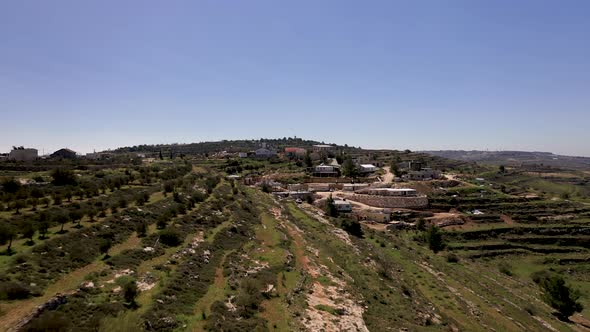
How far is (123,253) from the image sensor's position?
20.3 m

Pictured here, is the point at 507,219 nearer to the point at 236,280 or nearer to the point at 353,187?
the point at 353,187

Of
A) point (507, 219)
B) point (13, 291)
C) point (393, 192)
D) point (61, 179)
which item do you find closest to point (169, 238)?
point (13, 291)

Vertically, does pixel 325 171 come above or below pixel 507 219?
above

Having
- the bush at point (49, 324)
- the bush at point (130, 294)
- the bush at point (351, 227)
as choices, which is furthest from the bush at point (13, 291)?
the bush at point (351, 227)

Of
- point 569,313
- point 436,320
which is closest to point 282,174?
point 569,313

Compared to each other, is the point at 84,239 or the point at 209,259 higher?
the point at 84,239

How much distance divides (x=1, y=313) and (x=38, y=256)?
5.71 metres

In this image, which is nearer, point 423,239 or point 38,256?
point 38,256

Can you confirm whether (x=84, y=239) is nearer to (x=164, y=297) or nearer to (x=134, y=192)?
(x=164, y=297)

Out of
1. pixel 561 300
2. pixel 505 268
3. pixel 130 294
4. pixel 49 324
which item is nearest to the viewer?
pixel 49 324

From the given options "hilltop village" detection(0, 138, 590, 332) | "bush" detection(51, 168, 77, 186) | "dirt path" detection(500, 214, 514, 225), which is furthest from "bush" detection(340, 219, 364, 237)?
"dirt path" detection(500, 214, 514, 225)

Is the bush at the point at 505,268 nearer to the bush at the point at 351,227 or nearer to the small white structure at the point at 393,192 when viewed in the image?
the bush at the point at 351,227

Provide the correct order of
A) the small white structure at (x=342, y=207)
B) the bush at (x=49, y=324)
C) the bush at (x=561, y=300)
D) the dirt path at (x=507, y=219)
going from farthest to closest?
the dirt path at (x=507, y=219) → the small white structure at (x=342, y=207) → the bush at (x=561, y=300) → the bush at (x=49, y=324)

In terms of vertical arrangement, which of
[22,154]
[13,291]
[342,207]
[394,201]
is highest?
[22,154]
